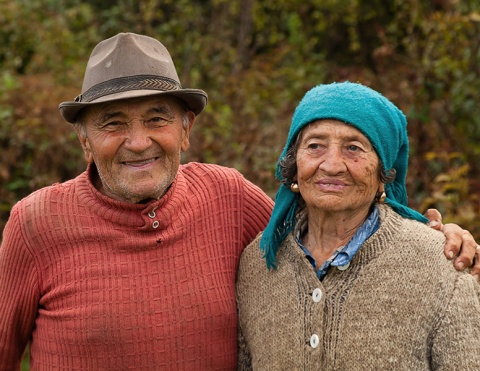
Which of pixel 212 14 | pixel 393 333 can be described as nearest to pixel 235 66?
pixel 212 14

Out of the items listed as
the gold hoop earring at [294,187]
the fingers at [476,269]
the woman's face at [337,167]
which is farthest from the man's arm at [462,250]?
the gold hoop earring at [294,187]

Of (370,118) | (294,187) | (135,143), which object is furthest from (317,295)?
(135,143)

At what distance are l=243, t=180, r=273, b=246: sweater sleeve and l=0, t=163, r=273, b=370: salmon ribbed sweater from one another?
0.15 m

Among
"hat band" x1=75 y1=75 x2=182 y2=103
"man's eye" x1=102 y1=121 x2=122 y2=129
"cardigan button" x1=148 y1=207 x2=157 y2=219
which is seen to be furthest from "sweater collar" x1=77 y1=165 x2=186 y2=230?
"hat band" x1=75 y1=75 x2=182 y2=103

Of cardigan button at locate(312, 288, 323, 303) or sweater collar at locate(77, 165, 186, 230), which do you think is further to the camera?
sweater collar at locate(77, 165, 186, 230)

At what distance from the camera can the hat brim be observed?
260 cm

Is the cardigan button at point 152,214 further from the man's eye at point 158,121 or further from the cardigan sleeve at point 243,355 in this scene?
the cardigan sleeve at point 243,355

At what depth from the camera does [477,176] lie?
541 cm

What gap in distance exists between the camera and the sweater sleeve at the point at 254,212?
9.87 ft

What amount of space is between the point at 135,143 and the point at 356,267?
3.02 feet

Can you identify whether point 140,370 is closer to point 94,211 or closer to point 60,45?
point 94,211

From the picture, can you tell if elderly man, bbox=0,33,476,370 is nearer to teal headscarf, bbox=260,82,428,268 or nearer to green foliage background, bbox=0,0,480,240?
teal headscarf, bbox=260,82,428,268

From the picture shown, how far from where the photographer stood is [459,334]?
2.24 meters

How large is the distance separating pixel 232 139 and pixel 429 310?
12.1 ft
